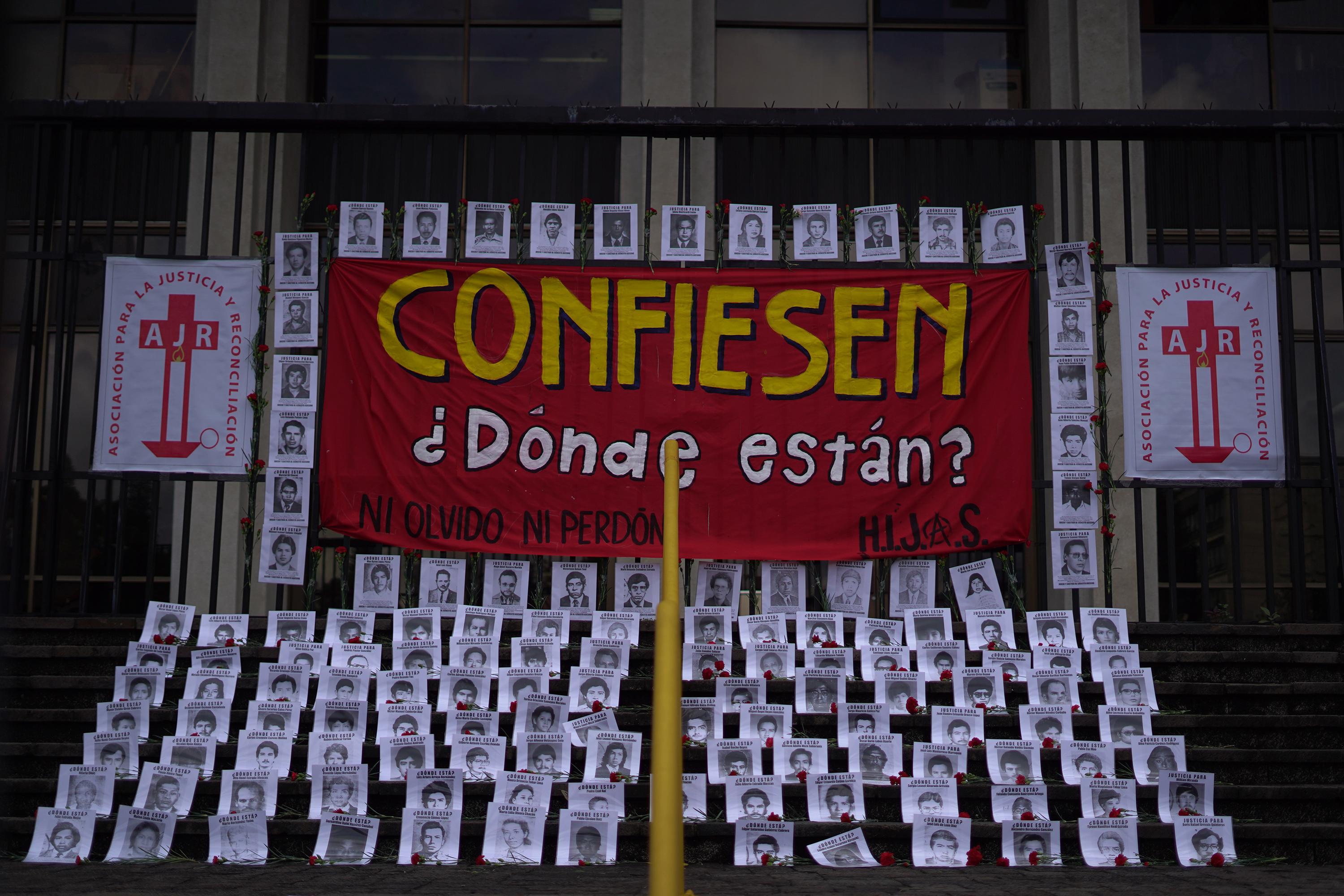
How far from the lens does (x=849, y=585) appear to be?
22.1ft

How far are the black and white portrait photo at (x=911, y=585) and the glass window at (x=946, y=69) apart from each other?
554 cm

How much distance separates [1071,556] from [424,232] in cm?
387

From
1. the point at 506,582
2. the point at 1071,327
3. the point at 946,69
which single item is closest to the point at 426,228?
the point at 506,582

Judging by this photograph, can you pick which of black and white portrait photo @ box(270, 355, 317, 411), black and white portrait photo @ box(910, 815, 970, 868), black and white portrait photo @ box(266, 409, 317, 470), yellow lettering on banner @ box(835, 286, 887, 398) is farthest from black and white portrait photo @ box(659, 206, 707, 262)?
black and white portrait photo @ box(910, 815, 970, 868)

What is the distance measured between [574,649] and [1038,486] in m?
2.65

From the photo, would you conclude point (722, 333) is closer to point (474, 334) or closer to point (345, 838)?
point (474, 334)

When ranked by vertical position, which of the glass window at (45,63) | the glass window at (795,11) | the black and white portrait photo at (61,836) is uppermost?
the glass window at (795,11)

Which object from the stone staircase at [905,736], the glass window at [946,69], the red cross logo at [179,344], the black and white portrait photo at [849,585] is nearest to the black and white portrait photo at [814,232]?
the black and white portrait photo at [849,585]

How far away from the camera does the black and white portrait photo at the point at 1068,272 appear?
6.94m

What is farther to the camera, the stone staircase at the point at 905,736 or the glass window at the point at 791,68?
the glass window at the point at 791,68

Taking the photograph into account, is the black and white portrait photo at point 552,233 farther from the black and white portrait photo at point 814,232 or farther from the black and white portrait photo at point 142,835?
the black and white portrait photo at point 142,835

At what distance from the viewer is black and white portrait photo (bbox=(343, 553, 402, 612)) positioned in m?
6.57

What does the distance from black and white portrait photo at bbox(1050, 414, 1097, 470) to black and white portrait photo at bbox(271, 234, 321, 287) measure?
13.2ft

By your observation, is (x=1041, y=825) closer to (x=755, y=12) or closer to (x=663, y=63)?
(x=663, y=63)
